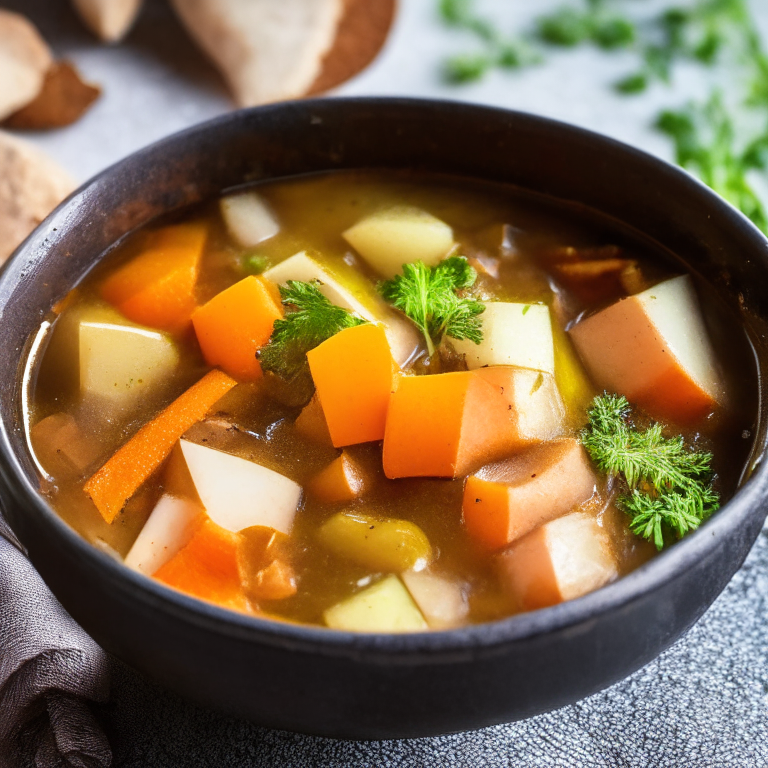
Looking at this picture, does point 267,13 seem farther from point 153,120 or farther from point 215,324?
point 215,324

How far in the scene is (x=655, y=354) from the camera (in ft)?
6.46

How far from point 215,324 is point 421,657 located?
37.8 inches

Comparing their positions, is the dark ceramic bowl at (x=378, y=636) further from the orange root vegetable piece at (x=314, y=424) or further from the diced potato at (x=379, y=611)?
the orange root vegetable piece at (x=314, y=424)

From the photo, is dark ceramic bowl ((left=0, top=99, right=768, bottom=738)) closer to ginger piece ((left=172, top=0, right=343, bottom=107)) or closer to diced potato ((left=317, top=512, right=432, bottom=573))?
diced potato ((left=317, top=512, right=432, bottom=573))

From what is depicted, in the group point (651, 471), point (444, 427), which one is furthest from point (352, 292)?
point (651, 471)

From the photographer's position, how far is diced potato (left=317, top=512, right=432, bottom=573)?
5.58 ft

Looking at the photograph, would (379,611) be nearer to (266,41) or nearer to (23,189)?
(23,189)

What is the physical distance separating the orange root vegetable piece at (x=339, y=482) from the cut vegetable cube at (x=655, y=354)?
55 centimetres

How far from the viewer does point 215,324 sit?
204 centimetres

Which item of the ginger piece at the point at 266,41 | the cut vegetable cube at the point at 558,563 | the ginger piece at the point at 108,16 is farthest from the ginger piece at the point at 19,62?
the cut vegetable cube at the point at 558,563

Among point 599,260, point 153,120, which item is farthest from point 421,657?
point 153,120

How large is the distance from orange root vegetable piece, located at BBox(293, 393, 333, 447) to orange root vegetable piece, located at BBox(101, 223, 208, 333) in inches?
15.1

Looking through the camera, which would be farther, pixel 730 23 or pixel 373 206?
pixel 730 23

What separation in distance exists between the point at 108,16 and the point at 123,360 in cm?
227
